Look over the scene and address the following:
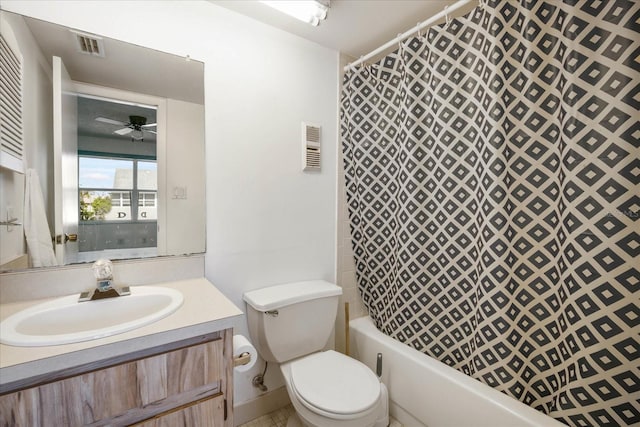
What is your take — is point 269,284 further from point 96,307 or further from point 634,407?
point 634,407

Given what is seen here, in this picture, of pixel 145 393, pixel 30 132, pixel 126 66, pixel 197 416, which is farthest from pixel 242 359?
pixel 126 66

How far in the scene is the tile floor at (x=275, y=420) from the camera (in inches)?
61.1

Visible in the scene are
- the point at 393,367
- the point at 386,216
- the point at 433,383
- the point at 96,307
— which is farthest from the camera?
the point at 386,216

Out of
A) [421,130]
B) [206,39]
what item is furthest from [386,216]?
[206,39]

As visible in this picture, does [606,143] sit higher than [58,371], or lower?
higher

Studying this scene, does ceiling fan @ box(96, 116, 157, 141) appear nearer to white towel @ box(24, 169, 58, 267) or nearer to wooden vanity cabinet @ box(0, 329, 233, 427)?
white towel @ box(24, 169, 58, 267)

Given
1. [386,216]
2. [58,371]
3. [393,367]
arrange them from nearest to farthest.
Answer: [58,371] → [393,367] → [386,216]

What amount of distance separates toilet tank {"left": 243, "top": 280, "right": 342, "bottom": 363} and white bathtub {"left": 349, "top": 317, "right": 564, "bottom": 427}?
34 cm

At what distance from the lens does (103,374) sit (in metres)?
0.77

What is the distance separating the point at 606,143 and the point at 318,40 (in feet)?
4.85

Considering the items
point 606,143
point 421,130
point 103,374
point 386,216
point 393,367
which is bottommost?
point 393,367

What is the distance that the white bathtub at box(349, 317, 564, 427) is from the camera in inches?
45.2

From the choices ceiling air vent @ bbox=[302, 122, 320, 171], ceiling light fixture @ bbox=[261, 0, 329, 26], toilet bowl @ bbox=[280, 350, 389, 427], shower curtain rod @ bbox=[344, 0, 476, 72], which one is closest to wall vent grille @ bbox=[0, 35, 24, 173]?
ceiling light fixture @ bbox=[261, 0, 329, 26]

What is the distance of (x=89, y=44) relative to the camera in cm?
118
